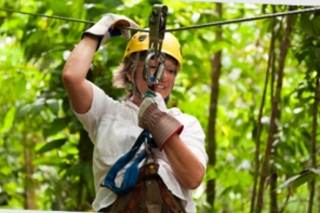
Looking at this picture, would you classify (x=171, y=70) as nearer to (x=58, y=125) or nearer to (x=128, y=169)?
(x=128, y=169)

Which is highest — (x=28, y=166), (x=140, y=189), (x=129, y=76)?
(x=129, y=76)

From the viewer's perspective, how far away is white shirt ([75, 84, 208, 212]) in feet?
3.60

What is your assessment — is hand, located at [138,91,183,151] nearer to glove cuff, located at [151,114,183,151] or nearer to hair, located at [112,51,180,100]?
glove cuff, located at [151,114,183,151]

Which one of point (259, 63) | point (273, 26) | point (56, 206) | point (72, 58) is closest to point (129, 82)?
point (72, 58)

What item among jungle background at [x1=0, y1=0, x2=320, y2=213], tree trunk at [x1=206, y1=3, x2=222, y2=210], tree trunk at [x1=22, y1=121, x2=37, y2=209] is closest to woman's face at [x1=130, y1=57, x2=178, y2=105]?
jungle background at [x1=0, y1=0, x2=320, y2=213]

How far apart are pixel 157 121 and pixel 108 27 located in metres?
0.25

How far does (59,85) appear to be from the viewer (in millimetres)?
1954

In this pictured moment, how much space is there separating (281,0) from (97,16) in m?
0.55

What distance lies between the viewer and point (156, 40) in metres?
1.07

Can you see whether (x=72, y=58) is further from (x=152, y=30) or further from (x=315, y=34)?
(x=315, y=34)

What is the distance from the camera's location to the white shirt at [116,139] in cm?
110

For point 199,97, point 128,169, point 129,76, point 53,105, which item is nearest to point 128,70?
point 129,76

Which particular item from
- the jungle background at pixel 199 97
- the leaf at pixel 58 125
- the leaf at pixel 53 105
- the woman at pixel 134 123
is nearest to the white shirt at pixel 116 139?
the woman at pixel 134 123

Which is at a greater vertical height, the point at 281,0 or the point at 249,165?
the point at 281,0
